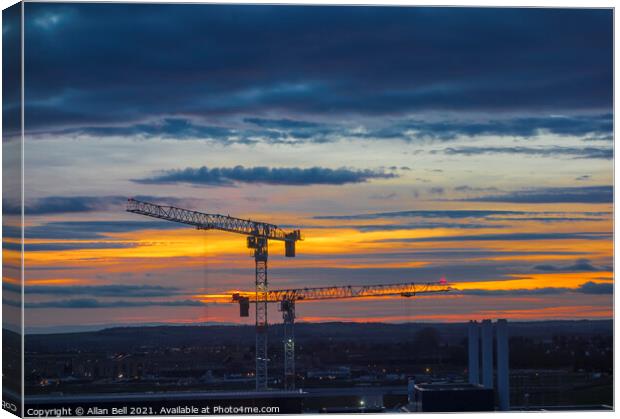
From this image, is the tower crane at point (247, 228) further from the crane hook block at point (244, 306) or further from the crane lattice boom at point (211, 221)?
the crane hook block at point (244, 306)

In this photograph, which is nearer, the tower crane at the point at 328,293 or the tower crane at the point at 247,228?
the tower crane at the point at 247,228

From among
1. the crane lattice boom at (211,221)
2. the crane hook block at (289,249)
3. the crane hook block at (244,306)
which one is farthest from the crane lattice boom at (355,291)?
the crane lattice boom at (211,221)

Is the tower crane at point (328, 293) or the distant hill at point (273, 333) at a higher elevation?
the tower crane at point (328, 293)

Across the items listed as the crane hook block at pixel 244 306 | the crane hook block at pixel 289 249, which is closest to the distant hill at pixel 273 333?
the crane hook block at pixel 244 306

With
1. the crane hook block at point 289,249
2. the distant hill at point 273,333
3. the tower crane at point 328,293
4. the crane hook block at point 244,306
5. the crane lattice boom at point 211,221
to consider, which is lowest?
the distant hill at point 273,333

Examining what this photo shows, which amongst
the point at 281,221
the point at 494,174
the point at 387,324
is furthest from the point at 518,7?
the point at 387,324

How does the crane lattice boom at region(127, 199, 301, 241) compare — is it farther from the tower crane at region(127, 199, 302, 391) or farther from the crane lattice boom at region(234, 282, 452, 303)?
the crane lattice boom at region(234, 282, 452, 303)

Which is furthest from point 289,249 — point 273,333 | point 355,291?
point 273,333

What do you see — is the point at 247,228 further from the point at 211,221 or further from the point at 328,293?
the point at 328,293
